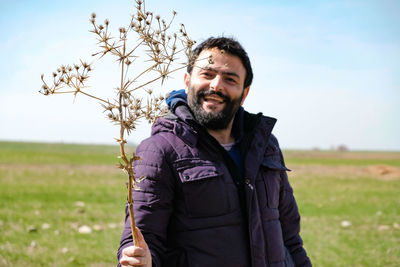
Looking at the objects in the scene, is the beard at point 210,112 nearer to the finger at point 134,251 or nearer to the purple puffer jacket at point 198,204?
the purple puffer jacket at point 198,204

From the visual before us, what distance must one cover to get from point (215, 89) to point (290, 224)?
140 cm

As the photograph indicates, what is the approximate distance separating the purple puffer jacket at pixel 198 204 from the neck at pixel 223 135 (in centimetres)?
35

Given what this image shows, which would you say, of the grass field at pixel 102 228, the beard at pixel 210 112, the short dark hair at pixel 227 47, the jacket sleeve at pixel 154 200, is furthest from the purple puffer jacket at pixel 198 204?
the grass field at pixel 102 228

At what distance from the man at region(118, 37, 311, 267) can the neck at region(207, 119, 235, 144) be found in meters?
0.01

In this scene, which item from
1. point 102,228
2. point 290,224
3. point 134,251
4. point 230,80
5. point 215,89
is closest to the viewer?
Result: point 134,251

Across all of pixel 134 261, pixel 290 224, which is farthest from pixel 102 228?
pixel 134 261

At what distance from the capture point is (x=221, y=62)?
306 cm

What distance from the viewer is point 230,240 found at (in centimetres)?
268

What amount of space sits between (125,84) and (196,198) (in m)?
1.19

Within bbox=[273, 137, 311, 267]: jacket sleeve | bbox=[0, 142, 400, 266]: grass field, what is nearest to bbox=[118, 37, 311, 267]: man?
bbox=[273, 137, 311, 267]: jacket sleeve

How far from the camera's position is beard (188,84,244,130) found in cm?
304

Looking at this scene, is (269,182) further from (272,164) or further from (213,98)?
(213,98)

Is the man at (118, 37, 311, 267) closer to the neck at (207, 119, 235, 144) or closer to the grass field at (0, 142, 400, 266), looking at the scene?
the neck at (207, 119, 235, 144)

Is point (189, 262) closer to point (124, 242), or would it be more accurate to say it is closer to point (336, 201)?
point (124, 242)
